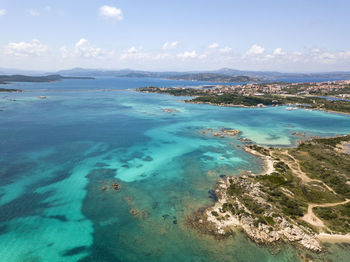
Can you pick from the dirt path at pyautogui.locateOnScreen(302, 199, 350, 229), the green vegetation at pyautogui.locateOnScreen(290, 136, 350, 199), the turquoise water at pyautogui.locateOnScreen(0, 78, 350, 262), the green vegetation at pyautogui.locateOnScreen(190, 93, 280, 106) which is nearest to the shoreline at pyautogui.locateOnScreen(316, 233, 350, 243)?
the turquoise water at pyautogui.locateOnScreen(0, 78, 350, 262)

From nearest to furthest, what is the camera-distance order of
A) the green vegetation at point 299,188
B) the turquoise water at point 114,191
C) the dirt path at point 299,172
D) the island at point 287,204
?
1. the turquoise water at point 114,191
2. the island at point 287,204
3. the green vegetation at point 299,188
4. the dirt path at point 299,172

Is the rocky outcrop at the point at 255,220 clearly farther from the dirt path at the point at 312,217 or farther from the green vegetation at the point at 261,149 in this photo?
the green vegetation at the point at 261,149

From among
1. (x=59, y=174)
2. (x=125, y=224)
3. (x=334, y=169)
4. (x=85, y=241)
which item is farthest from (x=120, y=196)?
(x=334, y=169)

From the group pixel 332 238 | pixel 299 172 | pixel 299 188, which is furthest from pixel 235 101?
pixel 332 238

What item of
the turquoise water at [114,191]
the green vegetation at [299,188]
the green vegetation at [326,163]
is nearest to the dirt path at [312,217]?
the green vegetation at [299,188]

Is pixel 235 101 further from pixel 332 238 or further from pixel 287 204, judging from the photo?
pixel 332 238

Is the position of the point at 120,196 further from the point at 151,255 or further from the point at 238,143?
the point at 238,143
